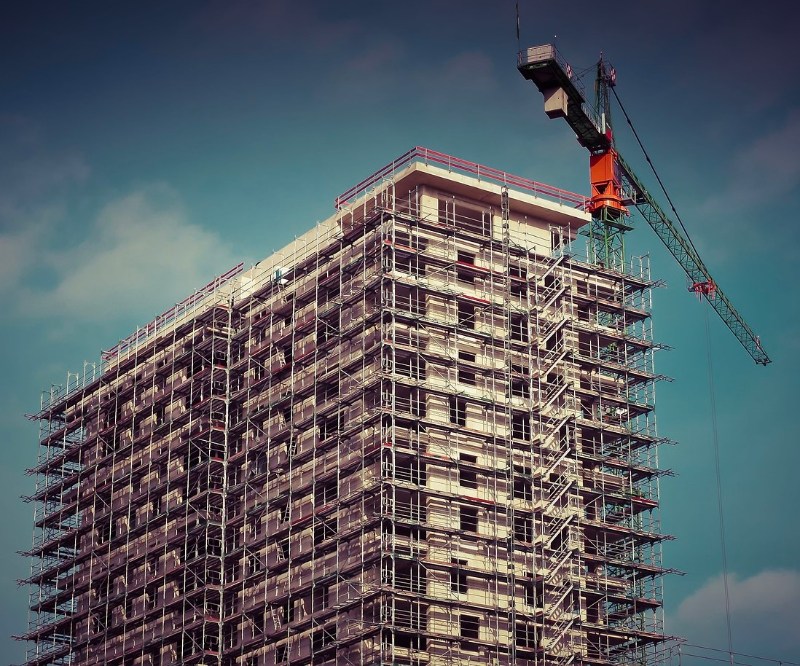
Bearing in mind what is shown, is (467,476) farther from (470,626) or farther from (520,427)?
(470,626)

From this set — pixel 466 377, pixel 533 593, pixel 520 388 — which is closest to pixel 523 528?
pixel 533 593

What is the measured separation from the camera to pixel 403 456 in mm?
97938

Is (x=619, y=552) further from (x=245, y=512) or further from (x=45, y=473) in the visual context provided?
(x=45, y=473)

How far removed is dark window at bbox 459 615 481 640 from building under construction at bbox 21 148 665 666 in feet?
0.39

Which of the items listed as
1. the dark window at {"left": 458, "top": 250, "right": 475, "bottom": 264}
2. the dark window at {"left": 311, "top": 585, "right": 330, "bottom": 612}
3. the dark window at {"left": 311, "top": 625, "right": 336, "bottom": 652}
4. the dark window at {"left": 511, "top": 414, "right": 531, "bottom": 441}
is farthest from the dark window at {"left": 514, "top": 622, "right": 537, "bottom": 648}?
the dark window at {"left": 458, "top": 250, "right": 475, "bottom": 264}

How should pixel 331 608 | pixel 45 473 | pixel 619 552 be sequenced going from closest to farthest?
1. pixel 331 608
2. pixel 619 552
3. pixel 45 473

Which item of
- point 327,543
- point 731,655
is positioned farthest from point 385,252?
point 731,655

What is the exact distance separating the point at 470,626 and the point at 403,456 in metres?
9.74

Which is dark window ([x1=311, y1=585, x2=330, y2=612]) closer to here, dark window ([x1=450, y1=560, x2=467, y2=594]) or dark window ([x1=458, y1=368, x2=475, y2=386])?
dark window ([x1=450, y1=560, x2=467, y2=594])

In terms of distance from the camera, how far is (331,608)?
96.2 m

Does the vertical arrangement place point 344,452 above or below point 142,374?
below

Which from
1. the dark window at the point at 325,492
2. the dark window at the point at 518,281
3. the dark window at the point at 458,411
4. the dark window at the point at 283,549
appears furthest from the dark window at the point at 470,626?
the dark window at the point at 518,281

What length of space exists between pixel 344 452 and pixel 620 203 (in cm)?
4145

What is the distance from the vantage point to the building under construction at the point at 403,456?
97625 millimetres
